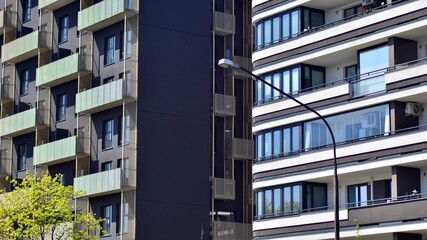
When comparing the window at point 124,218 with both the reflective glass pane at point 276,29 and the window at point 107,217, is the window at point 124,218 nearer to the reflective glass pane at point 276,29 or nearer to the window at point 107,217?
the window at point 107,217

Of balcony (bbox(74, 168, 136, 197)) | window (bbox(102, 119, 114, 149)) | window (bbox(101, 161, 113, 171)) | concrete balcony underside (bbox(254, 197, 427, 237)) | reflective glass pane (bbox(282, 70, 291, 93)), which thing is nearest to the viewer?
concrete balcony underside (bbox(254, 197, 427, 237))

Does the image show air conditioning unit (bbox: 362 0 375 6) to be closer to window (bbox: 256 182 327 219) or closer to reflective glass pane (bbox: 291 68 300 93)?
reflective glass pane (bbox: 291 68 300 93)

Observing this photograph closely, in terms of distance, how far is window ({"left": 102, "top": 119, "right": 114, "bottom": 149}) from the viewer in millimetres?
68375

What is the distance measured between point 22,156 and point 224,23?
18.8 meters

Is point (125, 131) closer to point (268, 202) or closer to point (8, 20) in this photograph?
point (268, 202)

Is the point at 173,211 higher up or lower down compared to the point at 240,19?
lower down

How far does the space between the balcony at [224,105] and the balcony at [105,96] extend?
5738mm

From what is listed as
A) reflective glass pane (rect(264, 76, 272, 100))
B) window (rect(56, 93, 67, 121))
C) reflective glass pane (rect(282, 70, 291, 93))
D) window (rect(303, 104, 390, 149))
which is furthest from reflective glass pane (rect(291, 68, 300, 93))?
window (rect(56, 93, 67, 121))

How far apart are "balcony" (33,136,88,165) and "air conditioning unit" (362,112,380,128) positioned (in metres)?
24.6

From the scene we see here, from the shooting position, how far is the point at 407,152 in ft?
156

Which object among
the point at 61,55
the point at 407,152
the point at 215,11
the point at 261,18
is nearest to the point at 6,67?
the point at 61,55

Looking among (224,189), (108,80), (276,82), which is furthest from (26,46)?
(276,82)

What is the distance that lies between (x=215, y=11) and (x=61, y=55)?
472 inches

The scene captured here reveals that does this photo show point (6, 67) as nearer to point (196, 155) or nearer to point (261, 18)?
point (196, 155)
